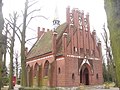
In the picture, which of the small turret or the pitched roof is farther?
the small turret

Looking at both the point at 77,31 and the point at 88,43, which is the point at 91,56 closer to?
the point at 88,43

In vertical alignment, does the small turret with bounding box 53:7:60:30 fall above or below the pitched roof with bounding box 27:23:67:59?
above

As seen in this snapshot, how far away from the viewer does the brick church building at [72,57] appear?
3061 cm

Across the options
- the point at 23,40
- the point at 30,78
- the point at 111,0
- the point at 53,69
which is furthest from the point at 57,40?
the point at 111,0

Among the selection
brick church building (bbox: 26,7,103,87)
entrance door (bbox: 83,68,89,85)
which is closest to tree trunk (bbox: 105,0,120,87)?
brick church building (bbox: 26,7,103,87)

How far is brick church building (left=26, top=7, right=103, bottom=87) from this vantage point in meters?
30.6

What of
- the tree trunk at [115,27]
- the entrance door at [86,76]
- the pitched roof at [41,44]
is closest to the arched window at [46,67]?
the pitched roof at [41,44]

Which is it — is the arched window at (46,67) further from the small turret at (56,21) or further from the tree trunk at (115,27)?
the tree trunk at (115,27)

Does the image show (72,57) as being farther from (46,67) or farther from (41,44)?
(41,44)

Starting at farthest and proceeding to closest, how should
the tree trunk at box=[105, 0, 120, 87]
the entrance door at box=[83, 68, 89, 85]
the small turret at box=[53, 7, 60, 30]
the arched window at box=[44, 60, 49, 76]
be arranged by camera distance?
1. the small turret at box=[53, 7, 60, 30]
2. the arched window at box=[44, 60, 49, 76]
3. the entrance door at box=[83, 68, 89, 85]
4. the tree trunk at box=[105, 0, 120, 87]

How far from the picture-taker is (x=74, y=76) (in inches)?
1206

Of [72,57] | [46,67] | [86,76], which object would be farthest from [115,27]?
[46,67]

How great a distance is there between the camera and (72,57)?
3112 cm

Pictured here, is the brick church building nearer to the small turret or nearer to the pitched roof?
the pitched roof
